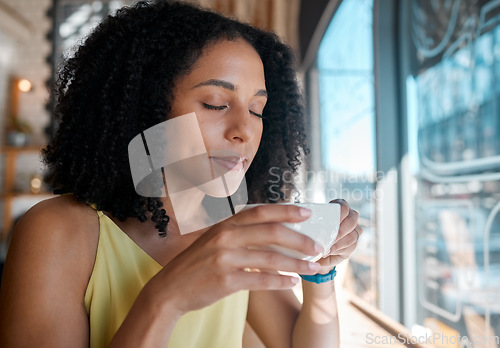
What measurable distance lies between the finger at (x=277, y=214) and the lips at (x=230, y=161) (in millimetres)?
240

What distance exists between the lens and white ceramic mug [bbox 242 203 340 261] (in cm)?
37

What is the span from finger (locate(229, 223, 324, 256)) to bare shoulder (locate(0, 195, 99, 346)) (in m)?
0.33

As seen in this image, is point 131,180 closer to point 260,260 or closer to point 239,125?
point 239,125

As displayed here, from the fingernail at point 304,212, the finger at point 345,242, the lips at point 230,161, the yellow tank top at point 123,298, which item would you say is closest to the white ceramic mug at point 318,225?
the fingernail at point 304,212

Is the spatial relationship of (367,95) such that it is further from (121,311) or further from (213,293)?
(213,293)

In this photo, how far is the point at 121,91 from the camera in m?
0.68

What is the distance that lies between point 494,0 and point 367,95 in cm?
77

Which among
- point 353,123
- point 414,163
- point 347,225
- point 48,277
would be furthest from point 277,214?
point 353,123

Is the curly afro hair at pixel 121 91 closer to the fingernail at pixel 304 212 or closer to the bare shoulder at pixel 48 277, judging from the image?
the bare shoulder at pixel 48 277

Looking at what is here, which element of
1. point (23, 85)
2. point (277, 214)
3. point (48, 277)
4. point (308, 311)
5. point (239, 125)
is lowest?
point (308, 311)

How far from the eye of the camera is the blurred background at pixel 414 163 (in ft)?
3.15

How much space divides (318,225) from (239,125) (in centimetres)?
26

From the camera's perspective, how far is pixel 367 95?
1.73 meters

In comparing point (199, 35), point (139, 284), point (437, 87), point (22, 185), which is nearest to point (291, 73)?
point (199, 35)
